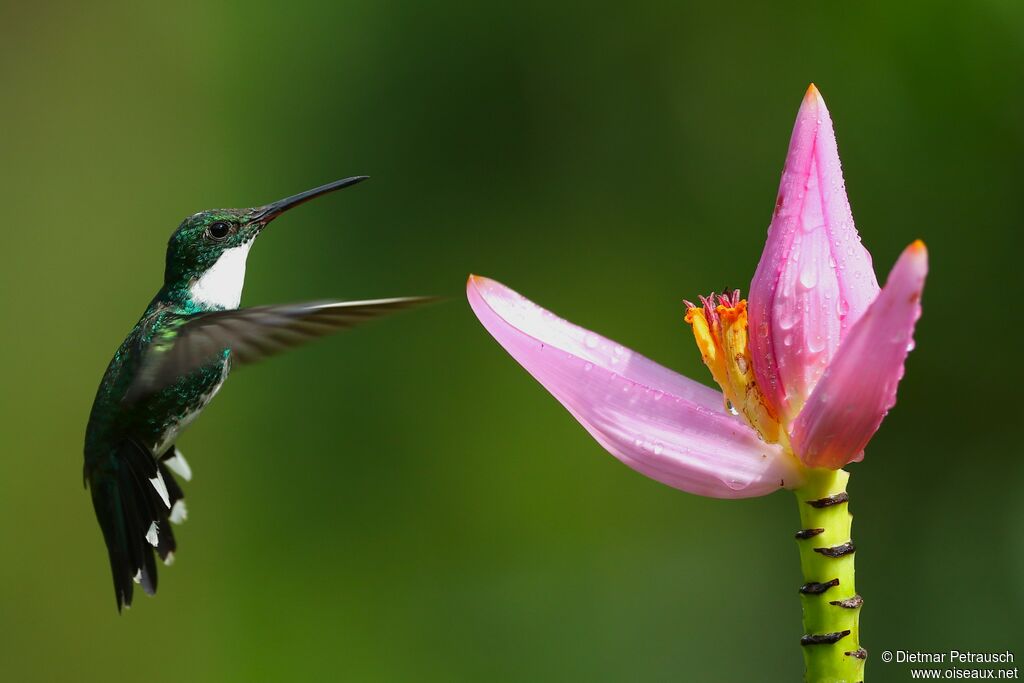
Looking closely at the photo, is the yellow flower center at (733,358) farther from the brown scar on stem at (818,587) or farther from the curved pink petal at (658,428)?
the brown scar on stem at (818,587)

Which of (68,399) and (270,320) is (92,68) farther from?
(270,320)

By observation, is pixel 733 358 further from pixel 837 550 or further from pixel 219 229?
pixel 219 229

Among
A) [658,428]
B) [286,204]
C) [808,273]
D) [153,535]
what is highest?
[286,204]

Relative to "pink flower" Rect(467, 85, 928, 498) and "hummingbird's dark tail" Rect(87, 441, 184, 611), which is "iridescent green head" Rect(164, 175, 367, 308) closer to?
"hummingbird's dark tail" Rect(87, 441, 184, 611)

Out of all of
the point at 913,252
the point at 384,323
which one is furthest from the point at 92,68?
the point at 913,252

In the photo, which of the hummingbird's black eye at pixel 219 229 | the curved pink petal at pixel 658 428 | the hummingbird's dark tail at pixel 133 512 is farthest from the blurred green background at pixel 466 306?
the curved pink petal at pixel 658 428

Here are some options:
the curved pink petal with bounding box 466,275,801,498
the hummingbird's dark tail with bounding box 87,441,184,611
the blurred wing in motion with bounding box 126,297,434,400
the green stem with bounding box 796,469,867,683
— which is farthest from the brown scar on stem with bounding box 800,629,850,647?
the hummingbird's dark tail with bounding box 87,441,184,611

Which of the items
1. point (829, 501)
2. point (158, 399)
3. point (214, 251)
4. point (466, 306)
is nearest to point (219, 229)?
point (214, 251)
